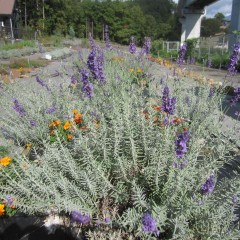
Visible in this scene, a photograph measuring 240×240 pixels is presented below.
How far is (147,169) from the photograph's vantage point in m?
2.10

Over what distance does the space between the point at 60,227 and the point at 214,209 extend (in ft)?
4.17

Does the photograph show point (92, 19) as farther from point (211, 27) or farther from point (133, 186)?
point (133, 186)

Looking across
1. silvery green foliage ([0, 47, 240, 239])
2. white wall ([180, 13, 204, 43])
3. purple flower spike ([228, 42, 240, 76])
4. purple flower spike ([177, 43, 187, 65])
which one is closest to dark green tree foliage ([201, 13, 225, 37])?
white wall ([180, 13, 204, 43])

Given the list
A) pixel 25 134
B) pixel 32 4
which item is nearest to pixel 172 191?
pixel 25 134

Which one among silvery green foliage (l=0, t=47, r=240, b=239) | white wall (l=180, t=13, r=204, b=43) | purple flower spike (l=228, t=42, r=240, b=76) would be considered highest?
white wall (l=180, t=13, r=204, b=43)

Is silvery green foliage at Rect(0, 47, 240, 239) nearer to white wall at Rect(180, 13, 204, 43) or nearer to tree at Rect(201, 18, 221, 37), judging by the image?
white wall at Rect(180, 13, 204, 43)

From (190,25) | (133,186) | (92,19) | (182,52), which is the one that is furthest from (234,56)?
(92,19)

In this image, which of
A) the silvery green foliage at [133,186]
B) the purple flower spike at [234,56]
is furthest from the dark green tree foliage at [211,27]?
the silvery green foliage at [133,186]

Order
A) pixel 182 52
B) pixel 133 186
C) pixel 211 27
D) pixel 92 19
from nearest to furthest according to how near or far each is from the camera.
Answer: pixel 133 186 → pixel 182 52 → pixel 92 19 → pixel 211 27

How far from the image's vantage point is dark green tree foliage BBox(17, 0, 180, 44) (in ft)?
120

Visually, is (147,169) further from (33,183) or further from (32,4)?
(32,4)

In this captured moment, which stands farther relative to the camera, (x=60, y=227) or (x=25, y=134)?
(x=25, y=134)

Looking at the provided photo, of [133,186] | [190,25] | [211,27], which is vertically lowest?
[133,186]

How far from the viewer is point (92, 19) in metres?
46.8
